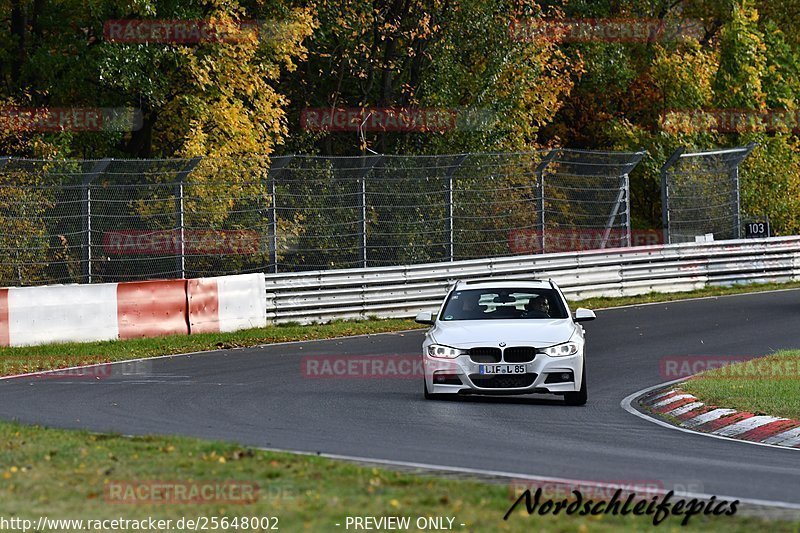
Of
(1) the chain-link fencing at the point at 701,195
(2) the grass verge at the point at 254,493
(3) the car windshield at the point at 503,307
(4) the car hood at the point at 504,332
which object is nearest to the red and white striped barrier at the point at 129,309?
(3) the car windshield at the point at 503,307

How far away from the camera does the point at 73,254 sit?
23766mm

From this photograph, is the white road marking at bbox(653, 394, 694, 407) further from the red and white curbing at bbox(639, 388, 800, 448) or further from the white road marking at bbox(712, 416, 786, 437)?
the white road marking at bbox(712, 416, 786, 437)

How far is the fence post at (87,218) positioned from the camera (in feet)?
78.0

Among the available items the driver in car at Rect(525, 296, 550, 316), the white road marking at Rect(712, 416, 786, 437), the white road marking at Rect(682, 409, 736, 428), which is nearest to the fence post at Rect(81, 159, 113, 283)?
the driver in car at Rect(525, 296, 550, 316)

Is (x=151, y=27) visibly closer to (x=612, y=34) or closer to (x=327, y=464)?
(x=612, y=34)

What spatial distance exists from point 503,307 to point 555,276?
13944 millimetres

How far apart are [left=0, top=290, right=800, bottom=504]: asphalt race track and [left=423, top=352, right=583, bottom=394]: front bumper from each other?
0.20 m


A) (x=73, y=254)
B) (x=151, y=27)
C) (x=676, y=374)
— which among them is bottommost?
(x=676, y=374)

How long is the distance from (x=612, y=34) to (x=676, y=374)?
85.9 ft

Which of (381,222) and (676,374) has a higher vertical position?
(381,222)

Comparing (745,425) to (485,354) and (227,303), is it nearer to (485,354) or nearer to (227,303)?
(485,354)

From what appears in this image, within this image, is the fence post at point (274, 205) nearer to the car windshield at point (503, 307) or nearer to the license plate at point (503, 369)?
the car windshield at point (503, 307)

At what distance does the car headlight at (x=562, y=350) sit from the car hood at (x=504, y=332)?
6 centimetres

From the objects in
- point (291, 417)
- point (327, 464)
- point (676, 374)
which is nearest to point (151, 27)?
point (676, 374)
